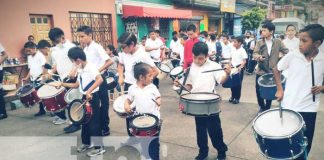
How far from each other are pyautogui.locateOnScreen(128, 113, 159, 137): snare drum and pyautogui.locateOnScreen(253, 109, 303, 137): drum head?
1.07 meters

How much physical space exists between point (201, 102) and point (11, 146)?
3543 millimetres

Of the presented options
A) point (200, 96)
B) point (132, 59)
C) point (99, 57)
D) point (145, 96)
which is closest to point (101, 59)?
point (99, 57)

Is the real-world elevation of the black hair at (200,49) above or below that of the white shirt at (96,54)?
above

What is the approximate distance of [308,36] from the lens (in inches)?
111

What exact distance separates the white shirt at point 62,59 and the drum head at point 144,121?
2883 millimetres

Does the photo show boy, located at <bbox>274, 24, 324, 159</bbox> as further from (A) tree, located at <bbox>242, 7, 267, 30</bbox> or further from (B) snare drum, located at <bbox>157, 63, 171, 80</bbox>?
(A) tree, located at <bbox>242, 7, 267, 30</bbox>

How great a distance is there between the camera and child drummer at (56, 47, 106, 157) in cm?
398

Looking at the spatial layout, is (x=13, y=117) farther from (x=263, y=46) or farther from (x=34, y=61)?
(x=263, y=46)

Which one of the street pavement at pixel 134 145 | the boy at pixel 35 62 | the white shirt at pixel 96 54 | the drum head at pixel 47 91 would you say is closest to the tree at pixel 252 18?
the street pavement at pixel 134 145

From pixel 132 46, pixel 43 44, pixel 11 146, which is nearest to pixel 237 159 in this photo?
pixel 132 46

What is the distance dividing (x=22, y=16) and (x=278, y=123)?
320 inches

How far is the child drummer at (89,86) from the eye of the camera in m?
3.98

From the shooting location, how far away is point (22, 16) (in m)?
8.43

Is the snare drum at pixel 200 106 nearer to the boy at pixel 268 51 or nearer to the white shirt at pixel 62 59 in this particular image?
the boy at pixel 268 51
